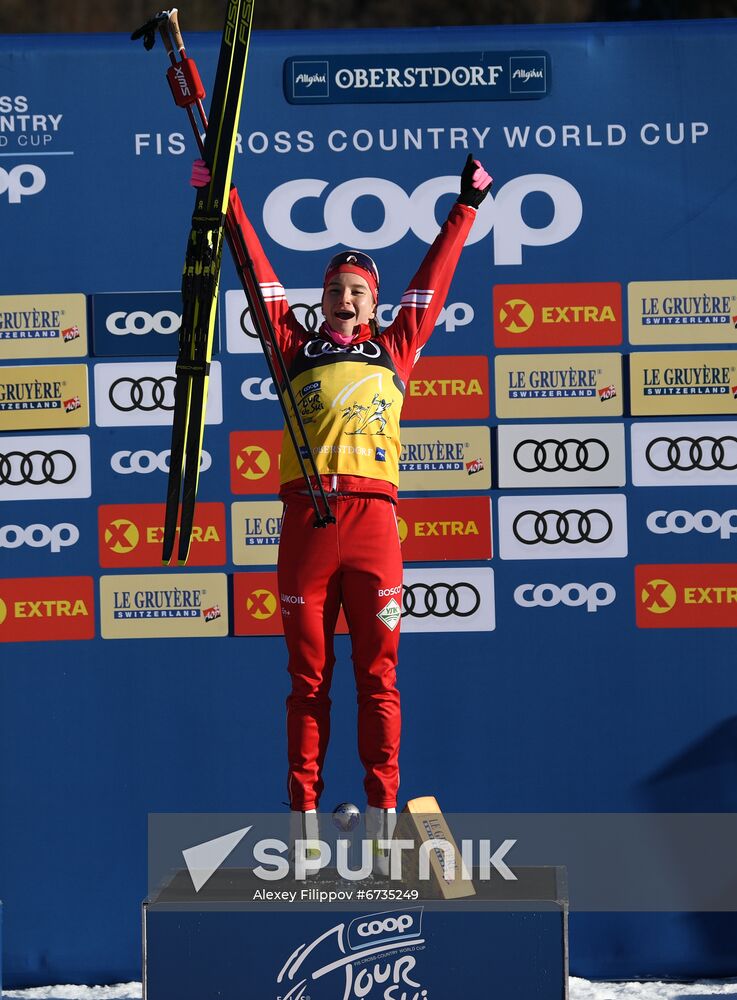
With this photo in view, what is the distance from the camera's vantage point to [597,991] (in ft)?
11.9

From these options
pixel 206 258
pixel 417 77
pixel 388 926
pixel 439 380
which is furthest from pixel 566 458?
pixel 388 926

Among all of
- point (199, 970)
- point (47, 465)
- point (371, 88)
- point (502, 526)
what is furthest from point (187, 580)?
point (371, 88)

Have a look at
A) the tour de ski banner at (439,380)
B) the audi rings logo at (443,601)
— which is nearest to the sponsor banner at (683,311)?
the tour de ski banner at (439,380)

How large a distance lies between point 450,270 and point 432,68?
822 millimetres

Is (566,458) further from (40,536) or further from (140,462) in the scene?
(40,536)

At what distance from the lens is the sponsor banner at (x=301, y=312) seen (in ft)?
12.0

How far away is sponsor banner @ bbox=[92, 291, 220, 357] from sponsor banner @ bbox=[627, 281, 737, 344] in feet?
4.08

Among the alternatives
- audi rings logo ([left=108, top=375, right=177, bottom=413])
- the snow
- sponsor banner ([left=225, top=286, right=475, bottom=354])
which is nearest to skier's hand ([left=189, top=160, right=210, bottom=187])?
sponsor banner ([left=225, top=286, right=475, bottom=354])

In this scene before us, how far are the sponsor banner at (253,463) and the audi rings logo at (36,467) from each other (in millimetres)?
479

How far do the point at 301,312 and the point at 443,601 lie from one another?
95 cm

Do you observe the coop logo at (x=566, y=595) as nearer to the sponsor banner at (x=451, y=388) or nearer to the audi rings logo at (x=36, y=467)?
the sponsor banner at (x=451, y=388)

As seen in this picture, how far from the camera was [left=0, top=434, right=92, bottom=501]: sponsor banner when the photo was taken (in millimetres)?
3672

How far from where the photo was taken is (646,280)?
12.0 ft

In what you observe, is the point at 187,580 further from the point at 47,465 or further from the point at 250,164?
the point at 250,164
